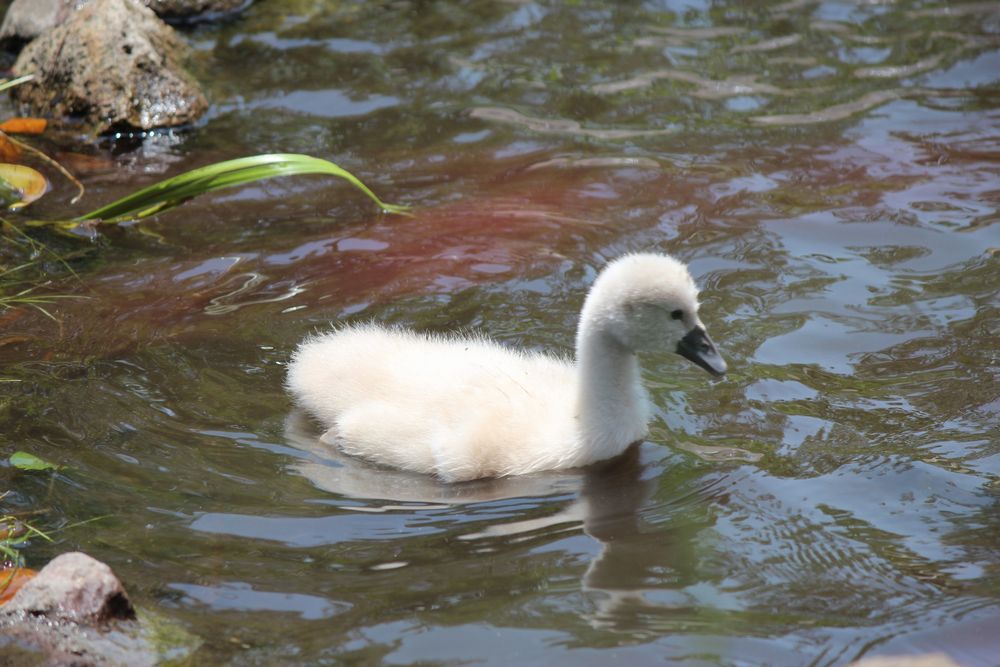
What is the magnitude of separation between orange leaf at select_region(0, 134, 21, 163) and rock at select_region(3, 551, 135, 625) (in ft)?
13.4

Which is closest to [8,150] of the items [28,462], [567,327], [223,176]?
[223,176]

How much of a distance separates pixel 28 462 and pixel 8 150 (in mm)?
3266

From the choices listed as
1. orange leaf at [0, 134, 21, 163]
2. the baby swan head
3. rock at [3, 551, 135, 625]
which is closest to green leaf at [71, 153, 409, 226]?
the baby swan head

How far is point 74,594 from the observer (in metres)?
3.36

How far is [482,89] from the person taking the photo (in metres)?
8.41

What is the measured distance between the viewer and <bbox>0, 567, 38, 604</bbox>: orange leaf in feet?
11.8

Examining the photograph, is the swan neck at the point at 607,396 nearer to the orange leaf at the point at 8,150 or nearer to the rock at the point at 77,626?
the rock at the point at 77,626

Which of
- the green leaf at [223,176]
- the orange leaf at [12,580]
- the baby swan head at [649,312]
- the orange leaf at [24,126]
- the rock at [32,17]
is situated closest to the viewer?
the orange leaf at [12,580]

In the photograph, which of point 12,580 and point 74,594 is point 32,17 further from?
point 74,594

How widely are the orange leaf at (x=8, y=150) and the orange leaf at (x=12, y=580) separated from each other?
377 cm

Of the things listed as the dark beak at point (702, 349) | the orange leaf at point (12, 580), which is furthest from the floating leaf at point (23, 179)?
the dark beak at point (702, 349)

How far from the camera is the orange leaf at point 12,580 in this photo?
361cm

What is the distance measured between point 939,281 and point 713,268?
103 centimetres

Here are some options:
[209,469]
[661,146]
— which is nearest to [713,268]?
[661,146]
